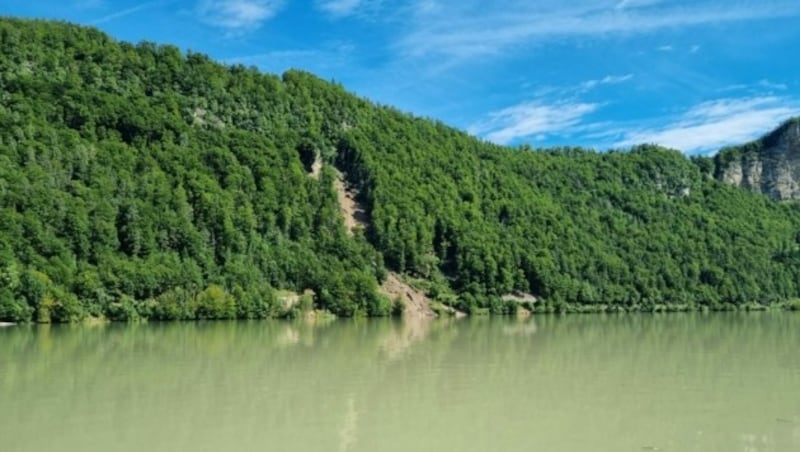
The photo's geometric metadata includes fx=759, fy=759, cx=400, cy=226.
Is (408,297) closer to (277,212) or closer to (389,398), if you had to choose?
(277,212)

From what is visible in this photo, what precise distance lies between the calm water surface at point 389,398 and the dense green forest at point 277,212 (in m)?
38.2

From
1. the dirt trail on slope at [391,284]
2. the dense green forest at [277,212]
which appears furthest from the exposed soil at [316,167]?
the dirt trail on slope at [391,284]

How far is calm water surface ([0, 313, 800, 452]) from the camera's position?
20.2 meters

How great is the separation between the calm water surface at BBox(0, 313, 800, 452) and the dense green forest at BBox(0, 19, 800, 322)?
38.2m

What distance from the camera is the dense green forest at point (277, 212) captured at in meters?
84.1

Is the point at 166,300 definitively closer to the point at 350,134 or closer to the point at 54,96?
the point at 54,96

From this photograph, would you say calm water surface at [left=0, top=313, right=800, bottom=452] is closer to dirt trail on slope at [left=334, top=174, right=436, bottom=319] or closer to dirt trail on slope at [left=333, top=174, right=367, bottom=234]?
dirt trail on slope at [left=334, top=174, right=436, bottom=319]

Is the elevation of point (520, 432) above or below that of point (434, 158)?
below

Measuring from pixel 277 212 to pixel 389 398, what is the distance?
95836mm

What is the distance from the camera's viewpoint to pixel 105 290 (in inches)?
3108

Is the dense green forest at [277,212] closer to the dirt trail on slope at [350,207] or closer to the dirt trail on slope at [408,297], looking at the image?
the dirt trail on slope at [350,207]

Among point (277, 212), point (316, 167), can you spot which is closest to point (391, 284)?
point (277, 212)

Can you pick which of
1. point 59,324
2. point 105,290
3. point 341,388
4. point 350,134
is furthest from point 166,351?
point 350,134

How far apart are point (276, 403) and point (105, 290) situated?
59515mm
